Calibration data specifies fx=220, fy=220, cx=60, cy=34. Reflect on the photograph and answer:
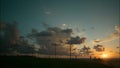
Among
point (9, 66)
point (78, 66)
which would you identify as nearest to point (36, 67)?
point (9, 66)

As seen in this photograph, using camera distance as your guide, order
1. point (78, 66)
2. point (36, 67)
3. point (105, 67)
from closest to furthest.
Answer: point (36, 67), point (78, 66), point (105, 67)

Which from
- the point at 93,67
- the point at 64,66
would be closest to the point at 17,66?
the point at 64,66

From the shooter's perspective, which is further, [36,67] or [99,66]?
[99,66]

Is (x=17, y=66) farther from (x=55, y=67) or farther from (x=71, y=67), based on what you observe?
(x=71, y=67)

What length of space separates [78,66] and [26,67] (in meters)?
17.1

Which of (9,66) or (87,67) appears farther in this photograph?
(87,67)

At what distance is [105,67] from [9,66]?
1324 inches

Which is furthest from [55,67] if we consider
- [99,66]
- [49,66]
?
[99,66]

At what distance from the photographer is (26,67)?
221 ft

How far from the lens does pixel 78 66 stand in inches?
2854

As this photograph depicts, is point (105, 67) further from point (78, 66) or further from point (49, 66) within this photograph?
point (49, 66)

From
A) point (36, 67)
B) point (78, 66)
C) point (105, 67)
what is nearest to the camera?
point (36, 67)

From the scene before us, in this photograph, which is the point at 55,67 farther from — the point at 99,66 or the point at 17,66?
the point at 99,66

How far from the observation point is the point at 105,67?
78688 millimetres
